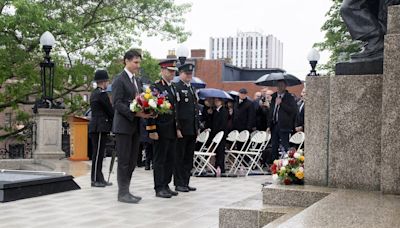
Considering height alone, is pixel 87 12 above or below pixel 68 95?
above

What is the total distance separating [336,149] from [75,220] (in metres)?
3.16

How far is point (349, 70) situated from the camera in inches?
239

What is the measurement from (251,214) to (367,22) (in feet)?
8.41

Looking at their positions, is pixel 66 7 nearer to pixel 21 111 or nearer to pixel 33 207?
pixel 21 111

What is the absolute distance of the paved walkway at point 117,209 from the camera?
21.2ft

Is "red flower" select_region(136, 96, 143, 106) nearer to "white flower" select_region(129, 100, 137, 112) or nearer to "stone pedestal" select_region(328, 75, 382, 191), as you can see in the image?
"white flower" select_region(129, 100, 137, 112)

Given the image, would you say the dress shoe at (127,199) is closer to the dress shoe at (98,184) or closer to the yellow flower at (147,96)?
the yellow flower at (147,96)

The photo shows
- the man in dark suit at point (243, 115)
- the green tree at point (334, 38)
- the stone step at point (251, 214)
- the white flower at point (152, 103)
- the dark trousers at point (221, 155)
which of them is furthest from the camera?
the green tree at point (334, 38)

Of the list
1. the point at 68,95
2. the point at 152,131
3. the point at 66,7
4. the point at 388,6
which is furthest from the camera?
the point at 68,95

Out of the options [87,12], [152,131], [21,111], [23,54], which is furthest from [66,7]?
[152,131]

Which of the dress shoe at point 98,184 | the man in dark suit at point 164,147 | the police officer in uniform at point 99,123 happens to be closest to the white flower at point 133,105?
the man in dark suit at point 164,147

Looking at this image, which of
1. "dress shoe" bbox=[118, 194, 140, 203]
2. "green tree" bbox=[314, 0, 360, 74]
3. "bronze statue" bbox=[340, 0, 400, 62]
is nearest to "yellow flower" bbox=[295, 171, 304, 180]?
"bronze statue" bbox=[340, 0, 400, 62]

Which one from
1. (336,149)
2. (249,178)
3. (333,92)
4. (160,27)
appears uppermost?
(160,27)

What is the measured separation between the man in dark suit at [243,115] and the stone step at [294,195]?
8.51 metres
